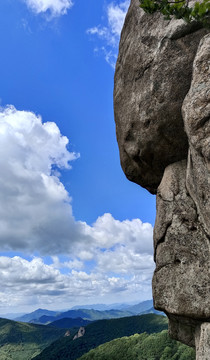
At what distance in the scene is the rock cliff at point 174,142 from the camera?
30.1ft

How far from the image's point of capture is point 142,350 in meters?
112

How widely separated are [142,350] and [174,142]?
120258 millimetres

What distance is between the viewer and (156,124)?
12.4 m

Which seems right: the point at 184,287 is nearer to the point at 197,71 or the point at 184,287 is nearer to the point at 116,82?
the point at 197,71

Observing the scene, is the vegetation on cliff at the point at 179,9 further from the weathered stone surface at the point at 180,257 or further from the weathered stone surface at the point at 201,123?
the weathered stone surface at the point at 180,257

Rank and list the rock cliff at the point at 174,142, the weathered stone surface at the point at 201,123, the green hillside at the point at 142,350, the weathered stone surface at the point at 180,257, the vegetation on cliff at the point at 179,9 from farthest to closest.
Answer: the green hillside at the point at 142,350 < the weathered stone surface at the point at 180,257 < the vegetation on cliff at the point at 179,9 < the rock cliff at the point at 174,142 < the weathered stone surface at the point at 201,123

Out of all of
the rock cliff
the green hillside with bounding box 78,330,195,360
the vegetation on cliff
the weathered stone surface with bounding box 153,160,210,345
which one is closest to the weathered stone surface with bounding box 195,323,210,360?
the rock cliff

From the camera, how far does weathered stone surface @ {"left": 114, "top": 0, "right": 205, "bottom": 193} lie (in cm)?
1160

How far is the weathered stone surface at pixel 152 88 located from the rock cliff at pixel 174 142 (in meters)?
0.04

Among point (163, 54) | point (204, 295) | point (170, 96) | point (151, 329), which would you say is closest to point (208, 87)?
point (170, 96)

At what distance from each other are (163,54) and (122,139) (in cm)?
428

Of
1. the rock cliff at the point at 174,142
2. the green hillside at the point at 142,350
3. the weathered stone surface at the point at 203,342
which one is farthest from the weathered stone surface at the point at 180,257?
the green hillside at the point at 142,350

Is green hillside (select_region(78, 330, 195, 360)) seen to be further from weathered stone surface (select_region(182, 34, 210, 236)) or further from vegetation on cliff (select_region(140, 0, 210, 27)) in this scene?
vegetation on cliff (select_region(140, 0, 210, 27))

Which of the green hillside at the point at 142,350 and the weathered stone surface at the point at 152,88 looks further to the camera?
the green hillside at the point at 142,350
